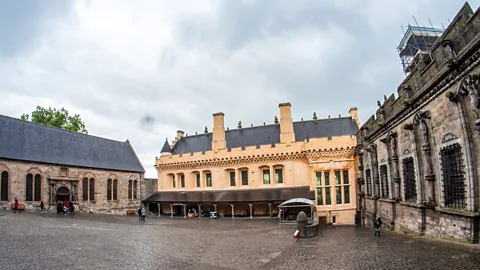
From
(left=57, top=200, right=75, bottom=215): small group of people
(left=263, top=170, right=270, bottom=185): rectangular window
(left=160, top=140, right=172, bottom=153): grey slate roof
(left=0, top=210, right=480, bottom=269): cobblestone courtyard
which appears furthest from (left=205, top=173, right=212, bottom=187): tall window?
(left=0, top=210, right=480, bottom=269): cobblestone courtyard

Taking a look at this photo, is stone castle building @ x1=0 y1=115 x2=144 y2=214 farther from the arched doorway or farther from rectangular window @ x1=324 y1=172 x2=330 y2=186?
rectangular window @ x1=324 y1=172 x2=330 y2=186

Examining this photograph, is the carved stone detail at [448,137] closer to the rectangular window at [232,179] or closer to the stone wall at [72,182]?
the rectangular window at [232,179]

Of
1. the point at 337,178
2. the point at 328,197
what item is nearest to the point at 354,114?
the point at 337,178

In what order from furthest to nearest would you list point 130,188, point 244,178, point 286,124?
point 130,188 → point 244,178 → point 286,124

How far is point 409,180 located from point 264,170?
59.4 feet

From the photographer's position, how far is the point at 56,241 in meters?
12.9

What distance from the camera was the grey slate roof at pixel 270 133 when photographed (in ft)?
107

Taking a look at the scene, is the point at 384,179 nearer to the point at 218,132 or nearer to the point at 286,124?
the point at 286,124

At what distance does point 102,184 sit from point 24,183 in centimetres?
879

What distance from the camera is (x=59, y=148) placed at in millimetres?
31750

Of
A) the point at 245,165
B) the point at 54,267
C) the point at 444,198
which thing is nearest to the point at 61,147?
the point at 245,165

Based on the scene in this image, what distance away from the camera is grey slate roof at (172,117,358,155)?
32500 mm

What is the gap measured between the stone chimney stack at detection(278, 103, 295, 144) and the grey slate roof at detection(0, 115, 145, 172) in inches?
780

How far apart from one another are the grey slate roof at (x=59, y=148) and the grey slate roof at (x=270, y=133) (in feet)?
23.7
